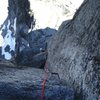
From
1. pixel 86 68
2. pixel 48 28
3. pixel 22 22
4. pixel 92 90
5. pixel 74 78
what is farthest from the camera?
pixel 22 22

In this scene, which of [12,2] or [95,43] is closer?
[95,43]

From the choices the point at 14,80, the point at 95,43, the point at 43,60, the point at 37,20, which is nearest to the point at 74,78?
the point at 95,43

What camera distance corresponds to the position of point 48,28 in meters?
15.1

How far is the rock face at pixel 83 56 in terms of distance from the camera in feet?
14.5

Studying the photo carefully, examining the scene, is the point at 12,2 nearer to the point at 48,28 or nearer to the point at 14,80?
the point at 48,28

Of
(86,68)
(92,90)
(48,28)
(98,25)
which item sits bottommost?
(92,90)

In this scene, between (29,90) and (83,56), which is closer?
(29,90)

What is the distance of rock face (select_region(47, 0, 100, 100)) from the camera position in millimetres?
4434

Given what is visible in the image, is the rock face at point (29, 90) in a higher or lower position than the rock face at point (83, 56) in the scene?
lower

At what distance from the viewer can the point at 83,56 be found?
4914 millimetres

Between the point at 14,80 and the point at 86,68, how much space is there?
1171mm

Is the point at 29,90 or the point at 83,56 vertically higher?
the point at 83,56

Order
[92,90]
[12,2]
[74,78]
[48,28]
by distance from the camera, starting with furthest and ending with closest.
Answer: [12,2] < [48,28] < [74,78] < [92,90]

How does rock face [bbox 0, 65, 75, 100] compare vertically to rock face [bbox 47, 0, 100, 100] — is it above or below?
below
